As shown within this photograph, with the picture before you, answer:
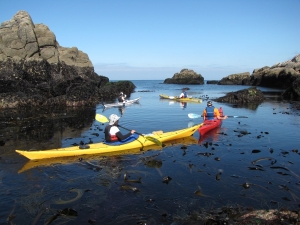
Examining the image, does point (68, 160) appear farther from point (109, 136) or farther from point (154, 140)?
point (154, 140)

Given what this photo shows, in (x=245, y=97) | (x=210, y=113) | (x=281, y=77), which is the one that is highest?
(x=281, y=77)

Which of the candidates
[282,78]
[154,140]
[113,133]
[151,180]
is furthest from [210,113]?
[282,78]

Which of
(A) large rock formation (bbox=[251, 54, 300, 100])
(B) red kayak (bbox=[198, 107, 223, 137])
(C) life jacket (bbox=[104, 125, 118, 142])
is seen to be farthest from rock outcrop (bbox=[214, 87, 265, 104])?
(C) life jacket (bbox=[104, 125, 118, 142])

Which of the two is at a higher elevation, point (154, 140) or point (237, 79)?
point (237, 79)

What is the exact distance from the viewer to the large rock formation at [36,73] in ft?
85.3

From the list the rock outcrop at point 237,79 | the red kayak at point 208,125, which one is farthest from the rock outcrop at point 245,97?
the rock outcrop at point 237,79

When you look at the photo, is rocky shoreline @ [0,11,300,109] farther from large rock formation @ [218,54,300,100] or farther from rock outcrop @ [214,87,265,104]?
rock outcrop @ [214,87,265,104]

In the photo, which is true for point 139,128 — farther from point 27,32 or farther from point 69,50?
point 69,50

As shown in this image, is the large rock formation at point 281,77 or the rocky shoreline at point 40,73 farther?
the large rock formation at point 281,77

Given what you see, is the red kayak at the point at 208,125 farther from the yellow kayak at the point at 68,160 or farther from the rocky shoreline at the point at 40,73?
the rocky shoreline at the point at 40,73

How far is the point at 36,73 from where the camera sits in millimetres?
30375

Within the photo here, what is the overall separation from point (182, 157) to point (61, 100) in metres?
19.8

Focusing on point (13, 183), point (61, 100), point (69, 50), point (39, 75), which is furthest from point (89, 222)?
point (69, 50)

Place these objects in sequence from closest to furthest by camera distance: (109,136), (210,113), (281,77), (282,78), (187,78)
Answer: (109,136), (210,113), (282,78), (281,77), (187,78)
